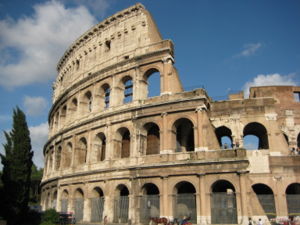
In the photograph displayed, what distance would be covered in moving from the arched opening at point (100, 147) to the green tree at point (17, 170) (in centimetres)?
502

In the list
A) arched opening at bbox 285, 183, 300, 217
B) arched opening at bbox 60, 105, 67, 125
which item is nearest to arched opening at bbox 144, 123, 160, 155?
arched opening at bbox 285, 183, 300, 217

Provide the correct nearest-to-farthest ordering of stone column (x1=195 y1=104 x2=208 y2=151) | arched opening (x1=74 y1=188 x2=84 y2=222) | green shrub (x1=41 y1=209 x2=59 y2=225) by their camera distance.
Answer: stone column (x1=195 y1=104 x2=208 y2=151), green shrub (x1=41 y1=209 x2=59 y2=225), arched opening (x1=74 y1=188 x2=84 y2=222)

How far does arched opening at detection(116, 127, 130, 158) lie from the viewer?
2055cm

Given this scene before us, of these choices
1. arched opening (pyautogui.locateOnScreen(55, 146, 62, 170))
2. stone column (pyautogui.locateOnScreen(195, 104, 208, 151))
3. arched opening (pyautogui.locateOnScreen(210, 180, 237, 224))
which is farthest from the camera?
arched opening (pyautogui.locateOnScreen(55, 146, 62, 170))

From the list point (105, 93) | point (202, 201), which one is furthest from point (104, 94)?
point (202, 201)

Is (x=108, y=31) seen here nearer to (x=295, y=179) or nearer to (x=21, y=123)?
(x=21, y=123)

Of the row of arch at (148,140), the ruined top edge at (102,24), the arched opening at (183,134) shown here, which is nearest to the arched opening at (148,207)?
the row of arch at (148,140)

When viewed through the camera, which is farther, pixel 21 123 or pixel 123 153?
pixel 123 153

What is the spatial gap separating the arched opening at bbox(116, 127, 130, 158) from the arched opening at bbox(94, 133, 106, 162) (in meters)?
1.71

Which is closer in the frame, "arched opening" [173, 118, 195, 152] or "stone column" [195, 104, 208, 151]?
"stone column" [195, 104, 208, 151]

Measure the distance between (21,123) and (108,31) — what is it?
1089cm

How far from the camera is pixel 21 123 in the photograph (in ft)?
59.2

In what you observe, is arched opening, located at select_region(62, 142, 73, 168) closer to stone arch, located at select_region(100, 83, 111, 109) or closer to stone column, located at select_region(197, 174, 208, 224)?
stone arch, located at select_region(100, 83, 111, 109)

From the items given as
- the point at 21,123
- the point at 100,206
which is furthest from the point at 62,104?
the point at 100,206
